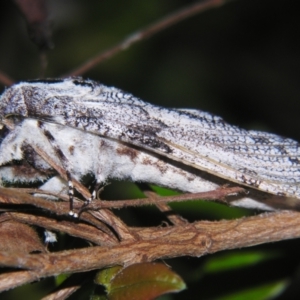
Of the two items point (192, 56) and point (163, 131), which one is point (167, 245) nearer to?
point (163, 131)

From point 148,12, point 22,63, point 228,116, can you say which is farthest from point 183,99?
point 22,63

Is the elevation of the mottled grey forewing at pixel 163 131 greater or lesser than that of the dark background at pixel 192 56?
lesser

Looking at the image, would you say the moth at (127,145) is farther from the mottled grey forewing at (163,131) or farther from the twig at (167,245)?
the twig at (167,245)

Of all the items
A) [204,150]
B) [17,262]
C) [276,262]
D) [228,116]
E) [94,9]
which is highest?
[94,9]

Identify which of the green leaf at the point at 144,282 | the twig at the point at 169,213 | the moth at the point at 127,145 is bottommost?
the green leaf at the point at 144,282

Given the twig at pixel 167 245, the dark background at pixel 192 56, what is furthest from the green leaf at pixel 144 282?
the dark background at pixel 192 56

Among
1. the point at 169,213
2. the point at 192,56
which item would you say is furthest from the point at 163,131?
the point at 192,56

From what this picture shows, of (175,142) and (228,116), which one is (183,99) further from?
(175,142)

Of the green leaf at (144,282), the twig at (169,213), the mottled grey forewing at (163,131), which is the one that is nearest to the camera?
the green leaf at (144,282)
